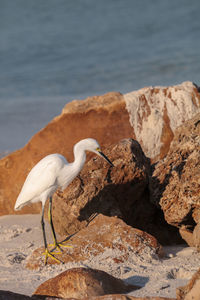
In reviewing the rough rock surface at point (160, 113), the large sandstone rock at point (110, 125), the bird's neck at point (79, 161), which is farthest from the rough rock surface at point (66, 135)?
the bird's neck at point (79, 161)

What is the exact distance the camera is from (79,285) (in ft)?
14.3

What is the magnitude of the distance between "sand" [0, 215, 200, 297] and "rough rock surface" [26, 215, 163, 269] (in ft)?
0.25

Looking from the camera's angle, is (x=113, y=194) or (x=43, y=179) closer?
(x=43, y=179)

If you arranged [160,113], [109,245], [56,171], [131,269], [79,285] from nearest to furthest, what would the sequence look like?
[79,285], [131,269], [109,245], [56,171], [160,113]

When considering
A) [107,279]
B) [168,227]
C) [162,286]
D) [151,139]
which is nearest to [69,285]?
[107,279]

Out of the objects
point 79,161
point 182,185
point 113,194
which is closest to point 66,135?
point 113,194

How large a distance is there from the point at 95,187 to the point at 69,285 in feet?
8.63

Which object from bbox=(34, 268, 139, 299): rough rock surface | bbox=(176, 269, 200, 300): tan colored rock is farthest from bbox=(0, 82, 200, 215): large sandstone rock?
bbox=(176, 269, 200, 300): tan colored rock

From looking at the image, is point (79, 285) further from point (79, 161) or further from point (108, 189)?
point (108, 189)

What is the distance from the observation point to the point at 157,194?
22.3 feet

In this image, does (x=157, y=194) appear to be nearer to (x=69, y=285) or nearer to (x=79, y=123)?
(x=69, y=285)

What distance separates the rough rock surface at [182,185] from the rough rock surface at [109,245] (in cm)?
68

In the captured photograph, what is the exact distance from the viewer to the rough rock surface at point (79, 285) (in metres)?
4.32

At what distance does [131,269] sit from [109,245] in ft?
1.97
